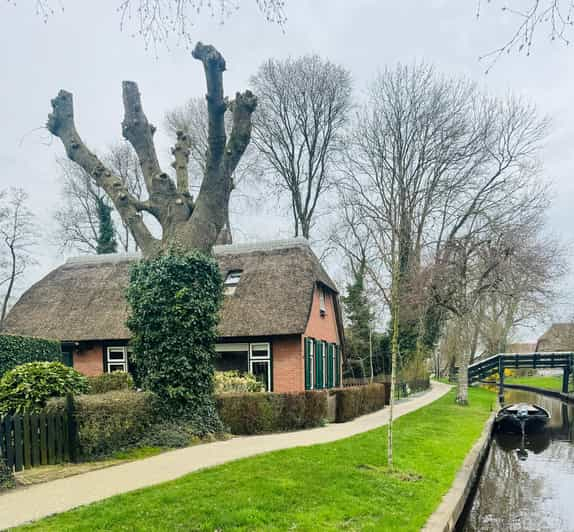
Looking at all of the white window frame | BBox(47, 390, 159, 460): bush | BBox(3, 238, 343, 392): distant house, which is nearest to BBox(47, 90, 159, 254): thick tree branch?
BBox(47, 390, 159, 460): bush

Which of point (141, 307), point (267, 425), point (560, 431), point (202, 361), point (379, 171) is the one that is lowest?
point (560, 431)

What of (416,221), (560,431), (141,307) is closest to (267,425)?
(141,307)

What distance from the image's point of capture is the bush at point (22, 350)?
15211mm

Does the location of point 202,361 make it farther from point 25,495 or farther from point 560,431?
point 560,431

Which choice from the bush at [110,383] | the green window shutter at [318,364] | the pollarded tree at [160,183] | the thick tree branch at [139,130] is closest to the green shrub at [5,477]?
the pollarded tree at [160,183]

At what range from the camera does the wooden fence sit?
7.42m

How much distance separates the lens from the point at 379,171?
2820cm

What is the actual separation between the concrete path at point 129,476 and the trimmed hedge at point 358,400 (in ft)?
9.57

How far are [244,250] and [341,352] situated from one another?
7.14 meters

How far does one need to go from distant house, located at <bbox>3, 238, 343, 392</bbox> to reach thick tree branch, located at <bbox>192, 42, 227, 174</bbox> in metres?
8.17

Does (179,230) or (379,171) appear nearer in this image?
(179,230)

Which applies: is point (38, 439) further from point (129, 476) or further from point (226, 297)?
point (226, 297)

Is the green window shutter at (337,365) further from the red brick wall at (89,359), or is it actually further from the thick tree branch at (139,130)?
the thick tree branch at (139,130)

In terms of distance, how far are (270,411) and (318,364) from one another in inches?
313
